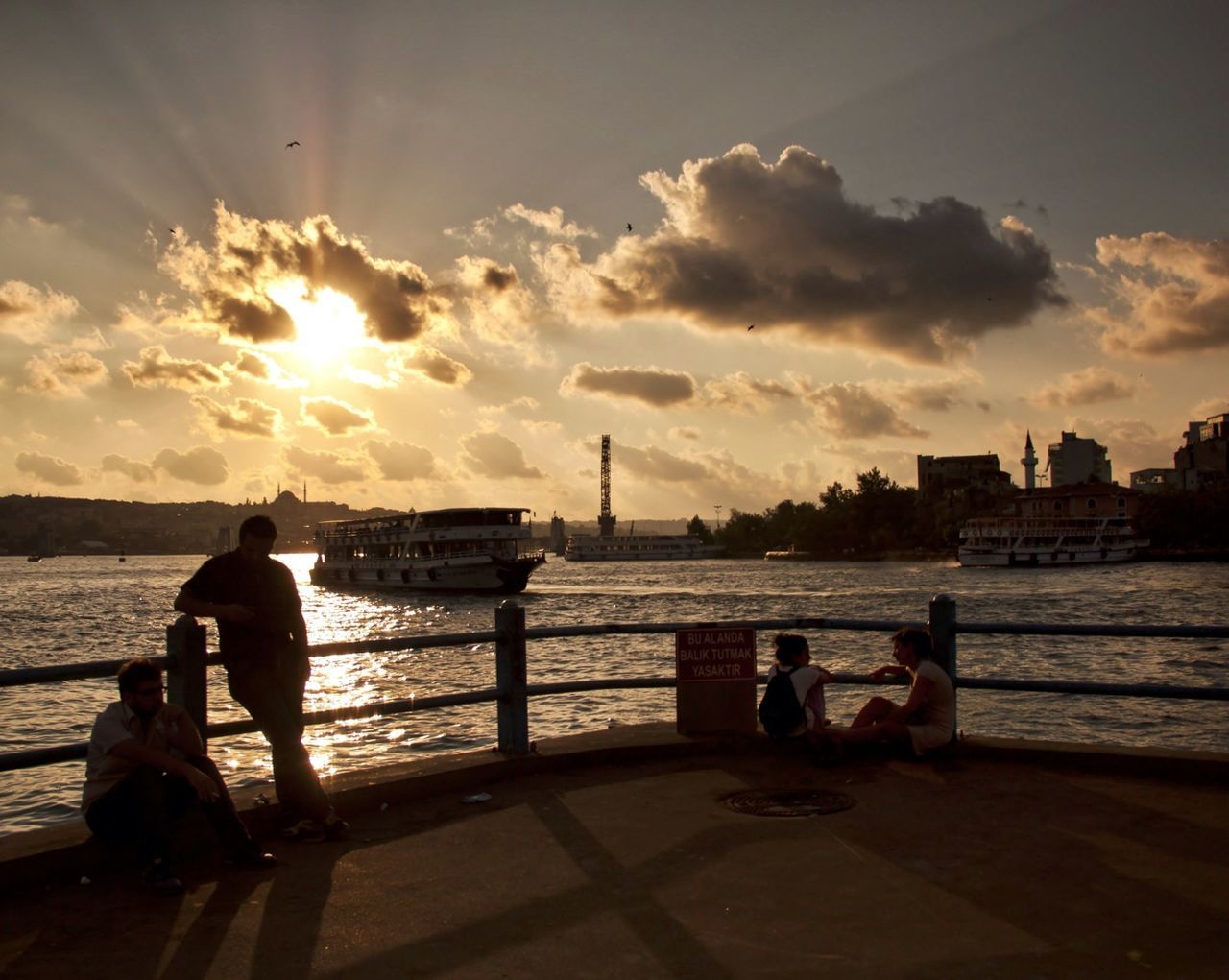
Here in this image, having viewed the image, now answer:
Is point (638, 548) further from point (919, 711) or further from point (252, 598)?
point (252, 598)

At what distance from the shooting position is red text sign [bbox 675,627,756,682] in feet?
26.7

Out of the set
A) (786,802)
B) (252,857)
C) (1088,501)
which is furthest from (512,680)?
(1088,501)

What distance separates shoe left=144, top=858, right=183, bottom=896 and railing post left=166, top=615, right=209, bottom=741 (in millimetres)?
1069

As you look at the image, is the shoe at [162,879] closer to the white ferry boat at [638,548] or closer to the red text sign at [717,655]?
the red text sign at [717,655]

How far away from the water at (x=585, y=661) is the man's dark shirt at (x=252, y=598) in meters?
8.90

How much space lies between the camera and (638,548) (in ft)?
614

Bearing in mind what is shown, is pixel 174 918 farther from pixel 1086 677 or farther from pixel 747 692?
pixel 1086 677

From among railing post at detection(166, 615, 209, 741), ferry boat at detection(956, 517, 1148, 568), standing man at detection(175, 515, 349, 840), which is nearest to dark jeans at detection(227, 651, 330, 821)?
standing man at detection(175, 515, 349, 840)

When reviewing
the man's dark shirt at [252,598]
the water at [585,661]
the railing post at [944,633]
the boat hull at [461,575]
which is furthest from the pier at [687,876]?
the boat hull at [461,575]

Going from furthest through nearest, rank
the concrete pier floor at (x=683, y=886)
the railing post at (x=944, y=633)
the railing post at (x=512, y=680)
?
1. the railing post at (x=944, y=633)
2. the railing post at (x=512, y=680)
3. the concrete pier floor at (x=683, y=886)

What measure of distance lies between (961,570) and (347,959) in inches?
4785

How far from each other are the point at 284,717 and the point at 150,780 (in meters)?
0.95

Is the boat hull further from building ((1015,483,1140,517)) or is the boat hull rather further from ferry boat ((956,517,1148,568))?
building ((1015,483,1140,517))

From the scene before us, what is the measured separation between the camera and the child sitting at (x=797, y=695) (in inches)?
300
